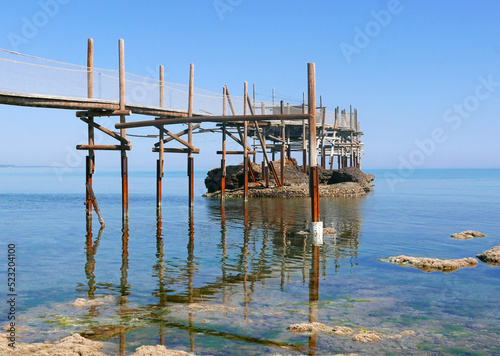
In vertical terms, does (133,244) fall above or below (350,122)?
below

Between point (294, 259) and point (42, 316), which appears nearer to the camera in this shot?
point (42, 316)

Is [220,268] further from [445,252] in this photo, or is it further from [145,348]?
[445,252]

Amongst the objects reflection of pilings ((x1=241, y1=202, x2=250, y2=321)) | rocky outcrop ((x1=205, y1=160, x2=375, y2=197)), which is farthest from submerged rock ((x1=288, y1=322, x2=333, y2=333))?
rocky outcrop ((x1=205, y1=160, x2=375, y2=197))

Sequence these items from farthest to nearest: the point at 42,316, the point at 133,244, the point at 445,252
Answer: the point at 133,244 → the point at 445,252 → the point at 42,316

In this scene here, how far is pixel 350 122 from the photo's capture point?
4597cm

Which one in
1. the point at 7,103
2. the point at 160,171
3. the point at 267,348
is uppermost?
the point at 7,103

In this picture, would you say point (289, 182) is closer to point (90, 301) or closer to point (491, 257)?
point (491, 257)

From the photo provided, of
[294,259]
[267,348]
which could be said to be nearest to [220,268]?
[294,259]

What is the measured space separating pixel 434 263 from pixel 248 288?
498 centimetres

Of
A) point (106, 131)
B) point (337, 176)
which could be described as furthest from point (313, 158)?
point (337, 176)

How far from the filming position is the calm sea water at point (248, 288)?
725 centimetres

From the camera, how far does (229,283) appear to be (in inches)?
416

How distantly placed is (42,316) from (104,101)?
1121 centimetres

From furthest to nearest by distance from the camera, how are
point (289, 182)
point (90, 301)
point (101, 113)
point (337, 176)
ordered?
point (337, 176) → point (289, 182) → point (101, 113) → point (90, 301)
